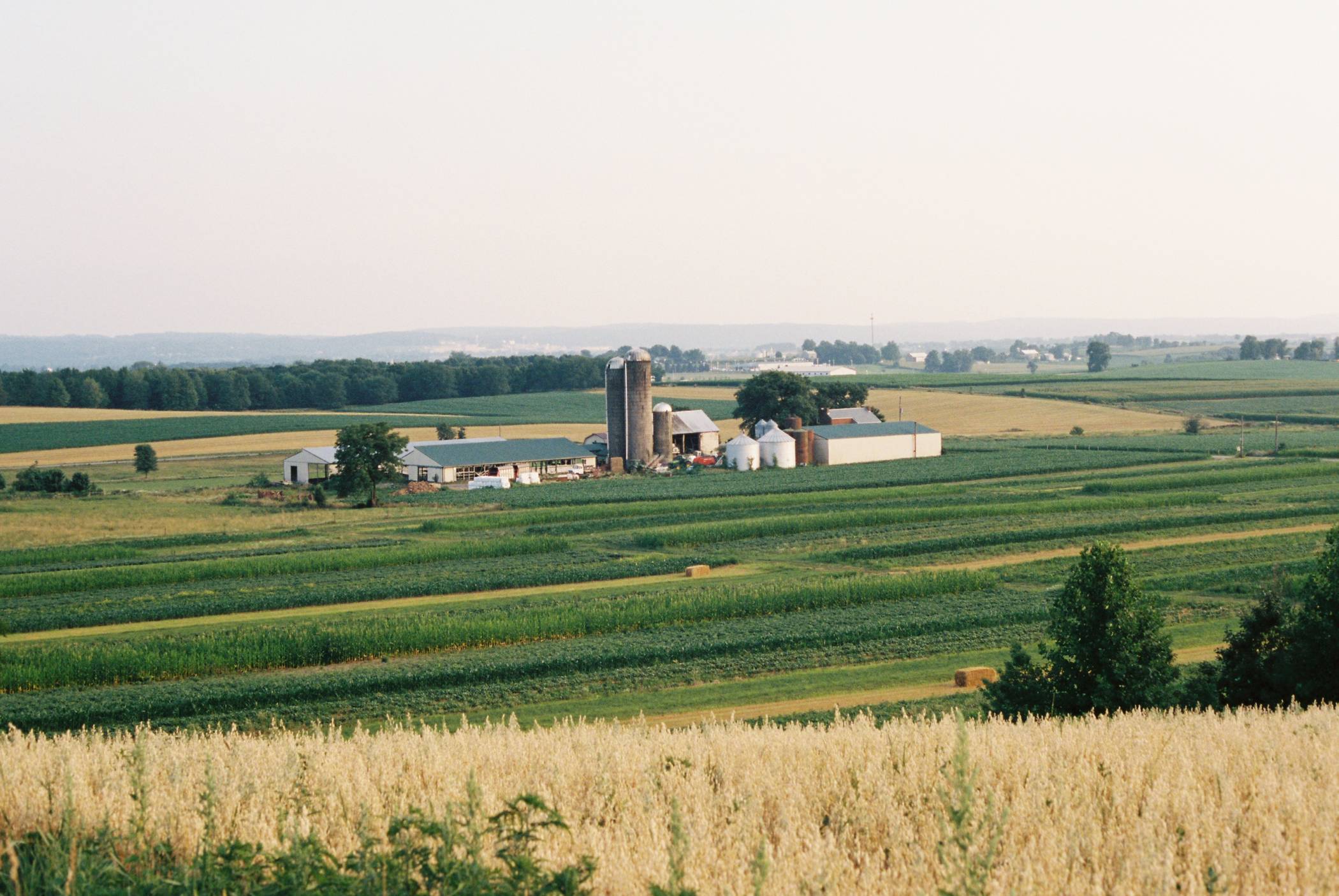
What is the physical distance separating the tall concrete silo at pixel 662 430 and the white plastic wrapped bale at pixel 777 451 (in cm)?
727

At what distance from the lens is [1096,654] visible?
23.0m

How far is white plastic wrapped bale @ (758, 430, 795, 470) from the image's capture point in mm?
93375

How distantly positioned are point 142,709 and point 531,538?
27.0 m

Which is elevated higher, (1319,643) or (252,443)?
(1319,643)

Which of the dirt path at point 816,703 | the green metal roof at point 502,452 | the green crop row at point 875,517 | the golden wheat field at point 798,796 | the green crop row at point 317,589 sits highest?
the golden wheat field at point 798,796

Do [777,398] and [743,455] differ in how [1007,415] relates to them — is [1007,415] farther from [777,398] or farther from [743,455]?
[743,455]

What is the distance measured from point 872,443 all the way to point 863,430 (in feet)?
4.85

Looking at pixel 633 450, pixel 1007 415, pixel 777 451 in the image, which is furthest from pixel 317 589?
pixel 1007 415

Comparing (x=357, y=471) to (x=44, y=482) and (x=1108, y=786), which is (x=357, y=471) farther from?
(x=1108, y=786)

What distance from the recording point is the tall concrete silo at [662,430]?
96.1 meters

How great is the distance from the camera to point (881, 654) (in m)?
32.6

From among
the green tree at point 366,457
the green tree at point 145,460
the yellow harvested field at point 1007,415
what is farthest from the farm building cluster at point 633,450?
the yellow harvested field at point 1007,415

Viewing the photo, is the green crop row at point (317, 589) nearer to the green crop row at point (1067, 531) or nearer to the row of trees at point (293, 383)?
the green crop row at point (1067, 531)

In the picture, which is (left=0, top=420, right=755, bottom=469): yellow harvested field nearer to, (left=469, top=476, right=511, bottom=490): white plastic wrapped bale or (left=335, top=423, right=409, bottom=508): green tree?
(left=469, top=476, right=511, bottom=490): white plastic wrapped bale
